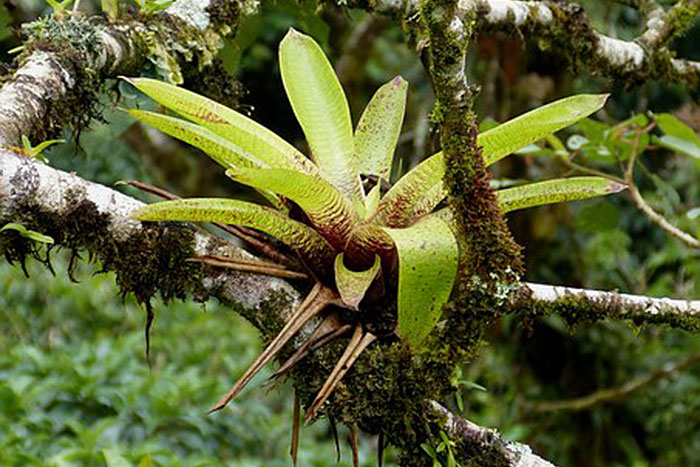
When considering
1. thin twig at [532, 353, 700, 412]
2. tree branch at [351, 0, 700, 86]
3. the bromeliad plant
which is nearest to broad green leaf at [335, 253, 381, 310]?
the bromeliad plant

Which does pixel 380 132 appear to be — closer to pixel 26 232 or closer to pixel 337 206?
pixel 337 206

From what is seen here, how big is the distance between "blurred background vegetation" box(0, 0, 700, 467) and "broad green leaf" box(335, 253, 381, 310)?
1.20m

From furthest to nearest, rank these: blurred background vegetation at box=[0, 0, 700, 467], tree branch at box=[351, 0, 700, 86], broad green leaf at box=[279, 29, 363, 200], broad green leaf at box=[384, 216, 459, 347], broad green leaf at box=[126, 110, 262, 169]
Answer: blurred background vegetation at box=[0, 0, 700, 467] → tree branch at box=[351, 0, 700, 86] → broad green leaf at box=[279, 29, 363, 200] → broad green leaf at box=[126, 110, 262, 169] → broad green leaf at box=[384, 216, 459, 347]

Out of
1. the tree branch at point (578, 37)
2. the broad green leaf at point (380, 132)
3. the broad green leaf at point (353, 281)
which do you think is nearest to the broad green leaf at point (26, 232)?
the broad green leaf at point (353, 281)

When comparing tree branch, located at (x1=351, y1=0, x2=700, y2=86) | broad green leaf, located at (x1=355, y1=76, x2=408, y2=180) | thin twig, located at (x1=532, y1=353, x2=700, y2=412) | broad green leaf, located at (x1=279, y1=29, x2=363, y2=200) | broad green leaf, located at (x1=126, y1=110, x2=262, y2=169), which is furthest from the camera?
thin twig, located at (x1=532, y1=353, x2=700, y2=412)

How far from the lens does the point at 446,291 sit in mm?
925

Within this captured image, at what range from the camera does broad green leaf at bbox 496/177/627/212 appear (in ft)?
3.49

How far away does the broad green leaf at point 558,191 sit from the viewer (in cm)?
106

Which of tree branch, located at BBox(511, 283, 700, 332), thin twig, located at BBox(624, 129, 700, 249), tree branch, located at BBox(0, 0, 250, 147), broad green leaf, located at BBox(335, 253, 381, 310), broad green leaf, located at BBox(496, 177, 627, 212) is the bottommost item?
thin twig, located at BBox(624, 129, 700, 249)

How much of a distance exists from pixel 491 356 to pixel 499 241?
309cm

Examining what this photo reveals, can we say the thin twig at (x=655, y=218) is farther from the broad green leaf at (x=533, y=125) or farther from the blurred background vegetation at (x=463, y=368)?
the broad green leaf at (x=533, y=125)

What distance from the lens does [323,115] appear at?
3.69 ft

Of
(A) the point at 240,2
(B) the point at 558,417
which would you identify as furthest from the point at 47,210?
(B) the point at 558,417

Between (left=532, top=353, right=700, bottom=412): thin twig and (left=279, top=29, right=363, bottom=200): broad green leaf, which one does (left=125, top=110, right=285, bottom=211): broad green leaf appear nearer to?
(left=279, top=29, right=363, bottom=200): broad green leaf
